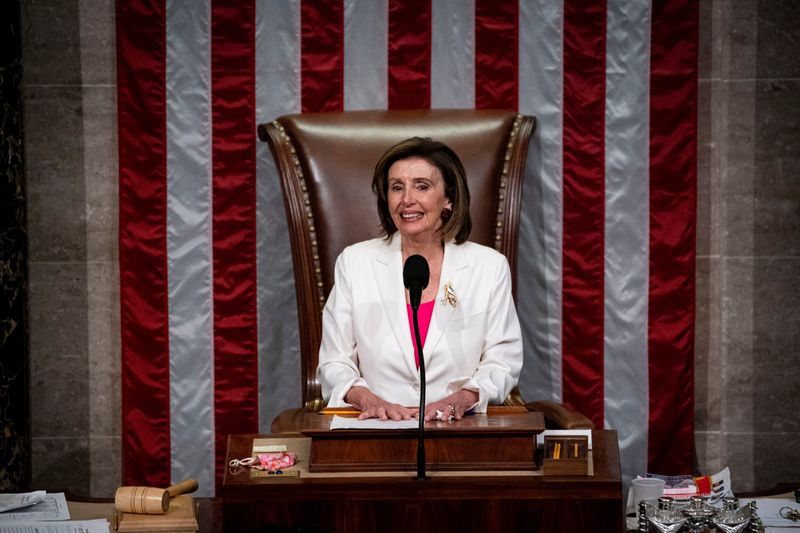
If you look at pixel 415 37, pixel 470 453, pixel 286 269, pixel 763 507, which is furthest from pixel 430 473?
pixel 415 37

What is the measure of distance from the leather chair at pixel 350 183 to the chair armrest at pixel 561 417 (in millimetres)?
618

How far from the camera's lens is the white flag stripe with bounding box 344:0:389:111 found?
414cm

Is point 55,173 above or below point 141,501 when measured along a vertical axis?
above

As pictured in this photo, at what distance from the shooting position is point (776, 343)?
14.0 ft

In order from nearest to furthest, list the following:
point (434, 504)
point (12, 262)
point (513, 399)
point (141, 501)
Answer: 1. point (434, 504)
2. point (141, 501)
3. point (513, 399)
4. point (12, 262)

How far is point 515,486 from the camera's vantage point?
246cm

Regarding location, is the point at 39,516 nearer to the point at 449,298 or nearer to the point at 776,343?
the point at 449,298

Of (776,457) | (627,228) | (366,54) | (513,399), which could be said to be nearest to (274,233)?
(366,54)

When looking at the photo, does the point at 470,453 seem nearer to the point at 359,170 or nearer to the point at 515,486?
the point at 515,486

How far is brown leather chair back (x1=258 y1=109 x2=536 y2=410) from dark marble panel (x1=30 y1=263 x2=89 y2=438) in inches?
42.2

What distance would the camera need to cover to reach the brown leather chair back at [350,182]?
151 inches

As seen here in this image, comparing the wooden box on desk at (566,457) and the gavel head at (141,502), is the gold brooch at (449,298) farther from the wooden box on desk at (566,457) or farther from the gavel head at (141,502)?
the gavel head at (141,502)

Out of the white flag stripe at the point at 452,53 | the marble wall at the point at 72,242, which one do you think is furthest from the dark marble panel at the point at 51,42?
the white flag stripe at the point at 452,53

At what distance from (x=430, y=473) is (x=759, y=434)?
7.52ft
